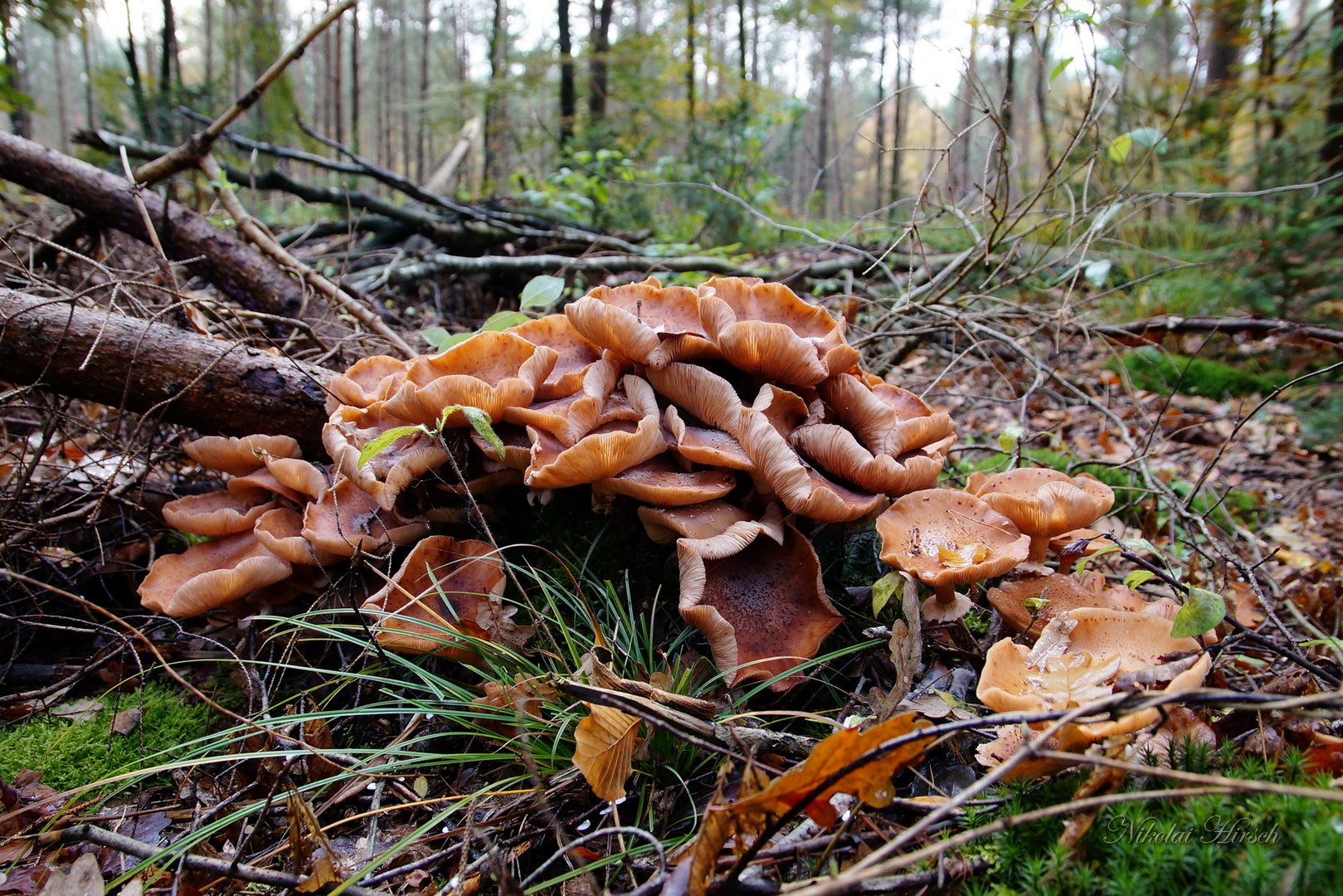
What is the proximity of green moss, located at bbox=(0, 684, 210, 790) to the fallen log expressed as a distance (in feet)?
3.52

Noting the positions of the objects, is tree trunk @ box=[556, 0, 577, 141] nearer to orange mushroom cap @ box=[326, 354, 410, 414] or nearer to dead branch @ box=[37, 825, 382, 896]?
orange mushroom cap @ box=[326, 354, 410, 414]

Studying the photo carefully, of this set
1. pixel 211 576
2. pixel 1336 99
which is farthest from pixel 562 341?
pixel 1336 99

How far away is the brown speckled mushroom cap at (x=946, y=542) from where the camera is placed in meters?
1.91

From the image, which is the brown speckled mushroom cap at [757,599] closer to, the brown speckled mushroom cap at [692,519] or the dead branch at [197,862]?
the brown speckled mushroom cap at [692,519]

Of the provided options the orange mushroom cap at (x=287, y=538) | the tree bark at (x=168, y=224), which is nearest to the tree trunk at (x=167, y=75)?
the tree bark at (x=168, y=224)

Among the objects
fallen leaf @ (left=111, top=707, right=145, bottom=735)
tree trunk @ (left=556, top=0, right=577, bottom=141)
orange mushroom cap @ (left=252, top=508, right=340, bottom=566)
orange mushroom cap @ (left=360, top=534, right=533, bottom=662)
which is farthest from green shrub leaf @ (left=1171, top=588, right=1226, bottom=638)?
tree trunk @ (left=556, top=0, right=577, bottom=141)

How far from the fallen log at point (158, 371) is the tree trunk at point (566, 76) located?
28.6 ft

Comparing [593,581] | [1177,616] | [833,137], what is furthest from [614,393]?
[833,137]

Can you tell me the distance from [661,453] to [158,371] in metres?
2.09

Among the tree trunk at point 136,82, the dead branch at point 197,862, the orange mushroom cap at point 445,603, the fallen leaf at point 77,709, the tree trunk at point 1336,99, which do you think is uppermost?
the tree trunk at point 136,82

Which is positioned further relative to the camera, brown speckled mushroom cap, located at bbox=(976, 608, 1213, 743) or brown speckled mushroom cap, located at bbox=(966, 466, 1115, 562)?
brown speckled mushroom cap, located at bbox=(966, 466, 1115, 562)

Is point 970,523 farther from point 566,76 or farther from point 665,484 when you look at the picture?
point 566,76

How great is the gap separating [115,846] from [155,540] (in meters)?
1.84

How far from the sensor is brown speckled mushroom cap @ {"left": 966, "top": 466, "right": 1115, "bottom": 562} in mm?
2117
